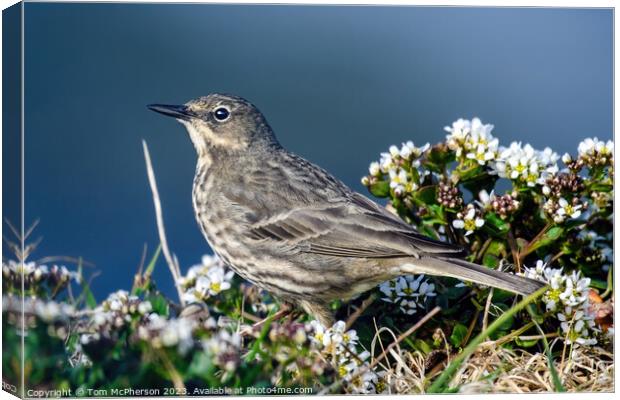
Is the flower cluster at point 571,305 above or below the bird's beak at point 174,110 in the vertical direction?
below

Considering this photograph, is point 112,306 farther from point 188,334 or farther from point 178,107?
point 178,107

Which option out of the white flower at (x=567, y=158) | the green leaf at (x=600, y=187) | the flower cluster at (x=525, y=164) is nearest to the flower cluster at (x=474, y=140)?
the flower cluster at (x=525, y=164)

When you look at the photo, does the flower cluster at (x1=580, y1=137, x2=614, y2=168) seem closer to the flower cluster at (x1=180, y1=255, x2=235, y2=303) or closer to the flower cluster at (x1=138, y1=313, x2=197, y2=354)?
the flower cluster at (x1=180, y1=255, x2=235, y2=303)

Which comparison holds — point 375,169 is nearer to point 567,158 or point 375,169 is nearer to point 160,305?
point 567,158

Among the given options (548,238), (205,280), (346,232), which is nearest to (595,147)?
(548,238)

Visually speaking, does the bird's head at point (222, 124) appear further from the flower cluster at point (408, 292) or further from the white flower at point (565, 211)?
the white flower at point (565, 211)
